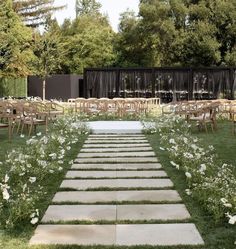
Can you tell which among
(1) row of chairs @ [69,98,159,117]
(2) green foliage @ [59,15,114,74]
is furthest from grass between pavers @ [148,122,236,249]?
(2) green foliage @ [59,15,114,74]

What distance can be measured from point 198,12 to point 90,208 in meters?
27.8

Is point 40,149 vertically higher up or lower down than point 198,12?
lower down

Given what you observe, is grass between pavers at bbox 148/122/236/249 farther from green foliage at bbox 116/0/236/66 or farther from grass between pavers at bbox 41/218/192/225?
green foliage at bbox 116/0/236/66

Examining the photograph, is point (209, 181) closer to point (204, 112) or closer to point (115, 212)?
point (115, 212)

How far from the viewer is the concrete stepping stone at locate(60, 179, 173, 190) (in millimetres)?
5449

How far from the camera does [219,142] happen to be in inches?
373

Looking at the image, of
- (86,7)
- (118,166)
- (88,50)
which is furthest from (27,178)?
(86,7)

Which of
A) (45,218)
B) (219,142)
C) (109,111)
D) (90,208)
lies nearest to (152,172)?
(90,208)

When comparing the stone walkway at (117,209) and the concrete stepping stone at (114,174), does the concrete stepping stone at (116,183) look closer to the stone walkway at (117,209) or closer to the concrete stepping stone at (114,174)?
the stone walkway at (117,209)

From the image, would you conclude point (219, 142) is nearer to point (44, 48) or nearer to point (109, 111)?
point (109, 111)

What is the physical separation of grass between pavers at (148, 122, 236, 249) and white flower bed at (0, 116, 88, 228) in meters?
1.36

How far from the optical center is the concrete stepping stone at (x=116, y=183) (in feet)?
17.9

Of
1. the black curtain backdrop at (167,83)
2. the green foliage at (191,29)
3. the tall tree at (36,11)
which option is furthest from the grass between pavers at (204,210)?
the tall tree at (36,11)

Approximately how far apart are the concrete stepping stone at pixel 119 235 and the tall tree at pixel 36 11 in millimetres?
40133
